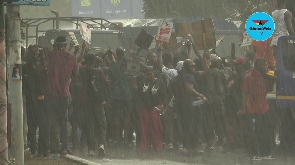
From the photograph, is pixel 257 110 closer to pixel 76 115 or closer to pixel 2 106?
pixel 76 115

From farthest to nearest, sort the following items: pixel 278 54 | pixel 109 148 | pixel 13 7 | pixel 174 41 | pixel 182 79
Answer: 1. pixel 174 41
2. pixel 109 148
3. pixel 182 79
4. pixel 278 54
5. pixel 13 7

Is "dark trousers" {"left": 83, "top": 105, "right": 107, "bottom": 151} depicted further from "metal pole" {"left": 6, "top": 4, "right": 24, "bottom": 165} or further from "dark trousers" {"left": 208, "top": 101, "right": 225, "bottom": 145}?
"metal pole" {"left": 6, "top": 4, "right": 24, "bottom": 165}

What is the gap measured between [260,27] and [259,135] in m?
3.52

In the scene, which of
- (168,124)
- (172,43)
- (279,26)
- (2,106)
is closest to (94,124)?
(168,124)

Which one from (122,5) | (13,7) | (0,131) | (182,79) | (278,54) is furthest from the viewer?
(122,5)

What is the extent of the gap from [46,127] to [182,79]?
2666 mm

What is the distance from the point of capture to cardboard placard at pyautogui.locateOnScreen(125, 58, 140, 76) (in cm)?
1784

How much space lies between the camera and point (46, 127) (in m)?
15.5

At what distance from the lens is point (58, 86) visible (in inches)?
609

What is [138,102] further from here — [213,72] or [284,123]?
[284,123]

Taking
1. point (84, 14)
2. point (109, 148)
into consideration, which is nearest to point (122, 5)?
point (84, 14)

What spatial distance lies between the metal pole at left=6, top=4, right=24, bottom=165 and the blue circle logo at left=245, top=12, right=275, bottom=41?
6009 millimetres

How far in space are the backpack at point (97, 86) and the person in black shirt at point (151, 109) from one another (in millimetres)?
726

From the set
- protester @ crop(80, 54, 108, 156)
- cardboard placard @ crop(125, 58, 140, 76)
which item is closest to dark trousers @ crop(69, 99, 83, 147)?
protester @ crop(80, 54, 108, 156)
